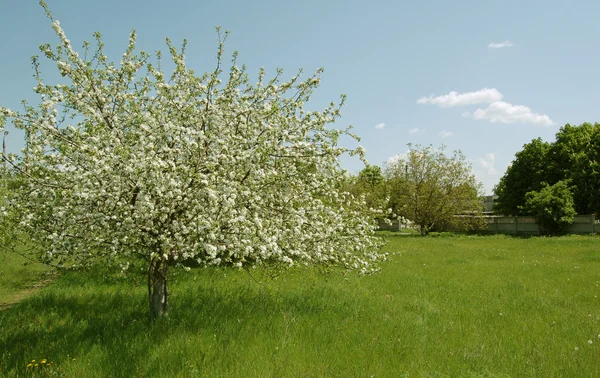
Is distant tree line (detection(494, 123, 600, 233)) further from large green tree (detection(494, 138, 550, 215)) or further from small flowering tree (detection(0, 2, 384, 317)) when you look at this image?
small flowering tree (detection(0, 2, 384, 317))

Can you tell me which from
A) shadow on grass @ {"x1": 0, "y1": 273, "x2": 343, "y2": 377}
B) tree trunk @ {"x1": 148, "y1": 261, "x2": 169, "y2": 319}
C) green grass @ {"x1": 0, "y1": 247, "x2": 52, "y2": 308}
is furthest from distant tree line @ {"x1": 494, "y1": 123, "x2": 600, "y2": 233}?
green grass @ {"x1": 0, "y1": 247, "x2": 52, "y2": 308}

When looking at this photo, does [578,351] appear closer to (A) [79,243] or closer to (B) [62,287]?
(A) [79,243]

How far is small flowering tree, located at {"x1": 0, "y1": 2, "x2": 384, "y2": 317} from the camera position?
7.75 metres

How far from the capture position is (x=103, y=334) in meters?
9.27

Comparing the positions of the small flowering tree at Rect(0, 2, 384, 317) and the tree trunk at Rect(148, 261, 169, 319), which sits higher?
the small flowering tree at Rect(0, 2, 384, 317)

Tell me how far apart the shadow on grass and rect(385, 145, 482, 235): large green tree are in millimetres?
38042

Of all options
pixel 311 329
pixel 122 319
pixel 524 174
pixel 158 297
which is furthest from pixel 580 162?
pixel 122 319

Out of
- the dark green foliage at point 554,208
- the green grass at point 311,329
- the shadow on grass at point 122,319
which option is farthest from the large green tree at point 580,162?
the shadow on grass at point 122,319

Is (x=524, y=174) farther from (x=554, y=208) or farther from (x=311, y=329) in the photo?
(x=311, y=329)

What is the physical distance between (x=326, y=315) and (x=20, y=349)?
21.6 ft

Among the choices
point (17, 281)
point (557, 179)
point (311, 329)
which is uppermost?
point (557, 179)

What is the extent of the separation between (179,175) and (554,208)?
139ft

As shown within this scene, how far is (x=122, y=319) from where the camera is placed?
33.4 ft

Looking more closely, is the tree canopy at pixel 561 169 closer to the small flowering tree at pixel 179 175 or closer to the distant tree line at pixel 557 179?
the distant tree line at pixel 557 179
